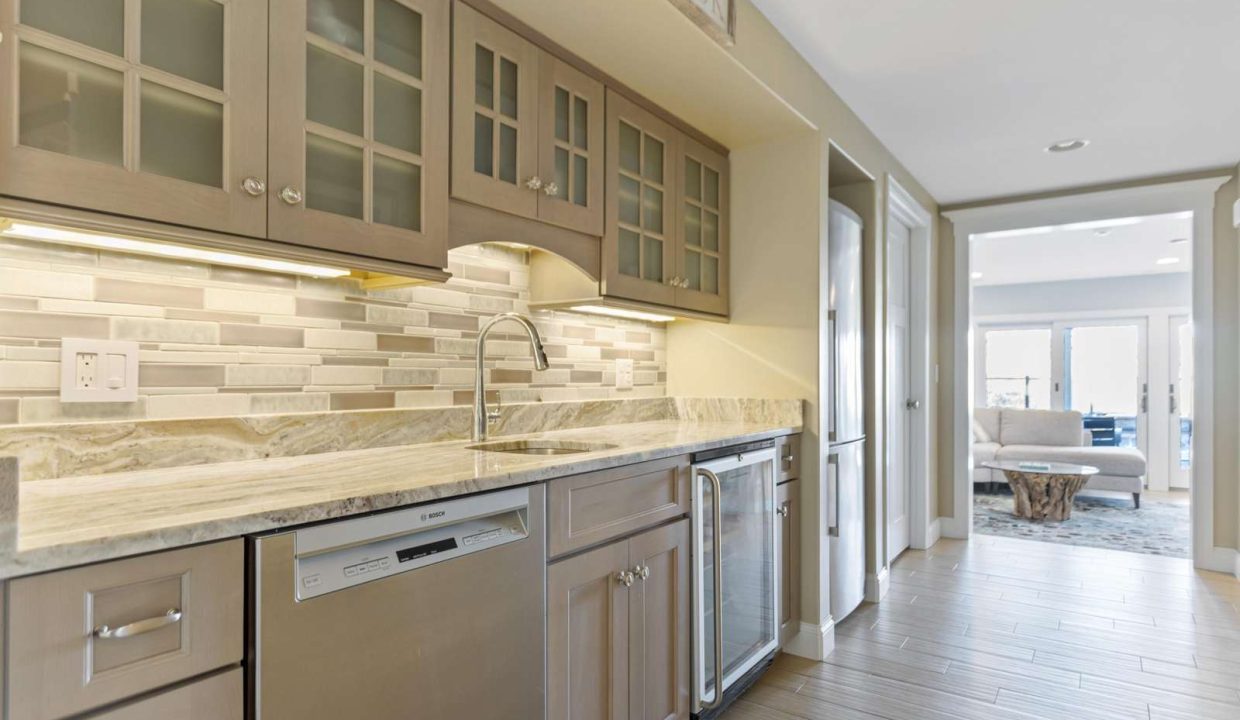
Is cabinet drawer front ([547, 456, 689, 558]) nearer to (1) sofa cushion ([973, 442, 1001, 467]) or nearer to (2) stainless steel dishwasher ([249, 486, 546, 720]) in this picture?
(2) stainless steel dishwasher ([249, 486, 546, 720])

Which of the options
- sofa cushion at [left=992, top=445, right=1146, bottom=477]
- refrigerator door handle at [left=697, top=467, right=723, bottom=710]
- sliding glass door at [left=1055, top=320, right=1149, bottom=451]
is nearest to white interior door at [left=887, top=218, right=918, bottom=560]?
refrigerator door handle at [left=697, top=467, right=723, bottom=710]

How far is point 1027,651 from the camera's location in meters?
2.83

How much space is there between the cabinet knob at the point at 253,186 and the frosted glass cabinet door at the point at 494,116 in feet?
1.60

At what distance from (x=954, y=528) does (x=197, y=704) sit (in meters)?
4.95

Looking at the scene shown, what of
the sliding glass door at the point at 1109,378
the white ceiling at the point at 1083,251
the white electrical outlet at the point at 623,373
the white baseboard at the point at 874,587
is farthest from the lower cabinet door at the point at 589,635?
the sliding glass door at the point at 1109,378

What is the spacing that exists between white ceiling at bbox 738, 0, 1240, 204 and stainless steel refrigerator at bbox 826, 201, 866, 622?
62 cm

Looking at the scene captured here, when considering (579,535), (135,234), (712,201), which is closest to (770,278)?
(712,201)

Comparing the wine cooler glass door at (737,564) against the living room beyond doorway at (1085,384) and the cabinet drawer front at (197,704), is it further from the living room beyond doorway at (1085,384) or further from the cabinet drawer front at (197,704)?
the living room beyond doorway at (1085,384)

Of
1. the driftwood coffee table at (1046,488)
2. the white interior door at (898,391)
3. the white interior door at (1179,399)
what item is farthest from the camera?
the white interior door at (1179,399)

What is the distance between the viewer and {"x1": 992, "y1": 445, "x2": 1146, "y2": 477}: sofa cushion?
6180mm

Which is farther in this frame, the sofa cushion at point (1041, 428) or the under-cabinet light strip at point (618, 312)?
the sofa cushion at point (1041, 428)

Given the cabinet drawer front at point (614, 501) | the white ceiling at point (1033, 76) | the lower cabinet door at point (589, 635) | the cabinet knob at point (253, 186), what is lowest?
the lower cabinet door at point (589, 635)

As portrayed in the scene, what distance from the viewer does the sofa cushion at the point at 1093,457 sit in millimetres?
6180

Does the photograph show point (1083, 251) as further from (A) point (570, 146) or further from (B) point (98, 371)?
(B) point (98, 371)
